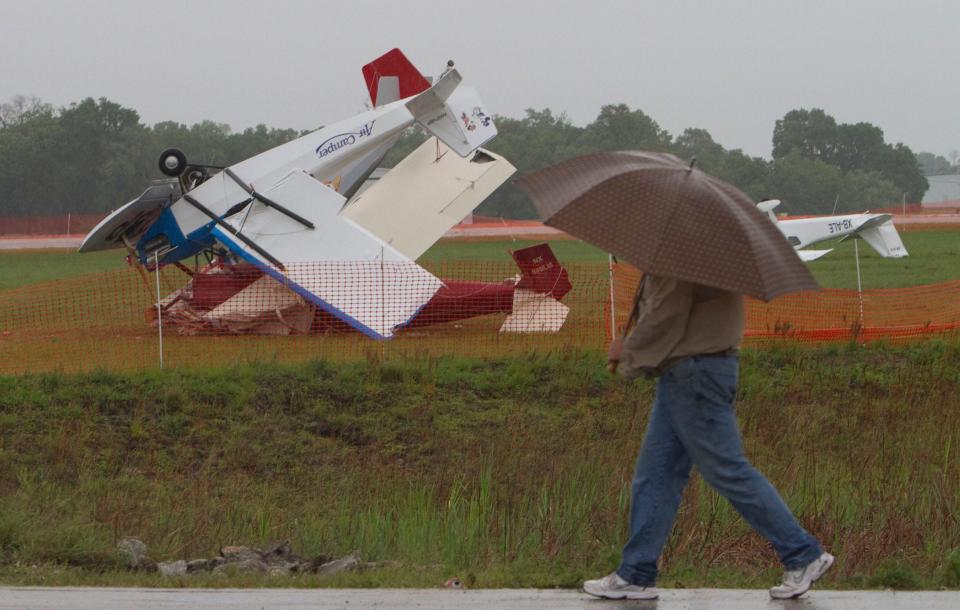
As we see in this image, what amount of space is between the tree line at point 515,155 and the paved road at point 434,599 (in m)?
66.7

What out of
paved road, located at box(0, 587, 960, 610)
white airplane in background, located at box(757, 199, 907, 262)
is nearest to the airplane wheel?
paved road, located at box(0, 587, 960, 610)

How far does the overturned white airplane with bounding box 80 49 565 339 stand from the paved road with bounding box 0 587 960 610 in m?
9.87

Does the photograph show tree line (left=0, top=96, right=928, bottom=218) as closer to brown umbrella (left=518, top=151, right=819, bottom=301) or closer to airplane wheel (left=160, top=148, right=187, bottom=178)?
airplane wheel (left=160, top=148, right=187, bottom=178)

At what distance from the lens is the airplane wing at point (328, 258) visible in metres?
16.5

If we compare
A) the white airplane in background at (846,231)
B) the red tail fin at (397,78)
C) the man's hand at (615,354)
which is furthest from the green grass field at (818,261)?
the man's hand at (615,354)

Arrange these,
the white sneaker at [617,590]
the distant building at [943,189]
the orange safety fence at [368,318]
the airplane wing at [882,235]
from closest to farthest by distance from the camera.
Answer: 1. the white sneaker at [617,590]
2. the orange safety fence at [368,318]
3. the airplane wing at [882,235]
4. the distant building at [943,189]

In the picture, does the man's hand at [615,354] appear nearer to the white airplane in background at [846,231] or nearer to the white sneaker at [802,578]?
the white sneaker at [802,578]

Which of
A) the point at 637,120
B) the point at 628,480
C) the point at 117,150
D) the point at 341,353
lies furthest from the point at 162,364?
the point at 637,120

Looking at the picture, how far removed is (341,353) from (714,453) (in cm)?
1052

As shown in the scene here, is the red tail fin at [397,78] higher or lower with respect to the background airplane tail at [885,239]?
higher

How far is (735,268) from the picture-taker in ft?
18.1

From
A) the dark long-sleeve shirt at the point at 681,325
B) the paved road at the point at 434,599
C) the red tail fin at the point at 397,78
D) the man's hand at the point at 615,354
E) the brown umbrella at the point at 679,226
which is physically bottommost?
the paved road at the point at 434,599

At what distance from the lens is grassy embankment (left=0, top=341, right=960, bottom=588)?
278 inches

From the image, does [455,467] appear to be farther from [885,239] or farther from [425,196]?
[885,239]
